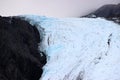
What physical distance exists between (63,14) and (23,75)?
3.35 ft

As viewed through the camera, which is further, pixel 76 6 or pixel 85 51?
pixel 76 6

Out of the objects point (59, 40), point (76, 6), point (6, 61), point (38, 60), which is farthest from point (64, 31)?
point (76, 6)

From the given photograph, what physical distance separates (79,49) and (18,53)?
29cm

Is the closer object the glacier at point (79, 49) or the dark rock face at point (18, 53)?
the dark rock face at point (18, 53)

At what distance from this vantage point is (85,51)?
96cm

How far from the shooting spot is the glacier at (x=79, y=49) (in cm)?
87

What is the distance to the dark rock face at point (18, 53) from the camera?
2.47 ft

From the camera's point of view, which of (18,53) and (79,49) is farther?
(79,49)

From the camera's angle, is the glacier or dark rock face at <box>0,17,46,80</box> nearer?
dark rock face at <box>0,17,46,80</box>

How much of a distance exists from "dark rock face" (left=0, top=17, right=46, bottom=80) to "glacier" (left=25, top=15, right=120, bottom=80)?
4 centimetres

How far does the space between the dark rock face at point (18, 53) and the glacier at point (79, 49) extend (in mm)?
40

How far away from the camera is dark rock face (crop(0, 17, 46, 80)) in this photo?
753mm

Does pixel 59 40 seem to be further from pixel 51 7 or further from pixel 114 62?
pixel 51 7

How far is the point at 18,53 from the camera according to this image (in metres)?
0.80
